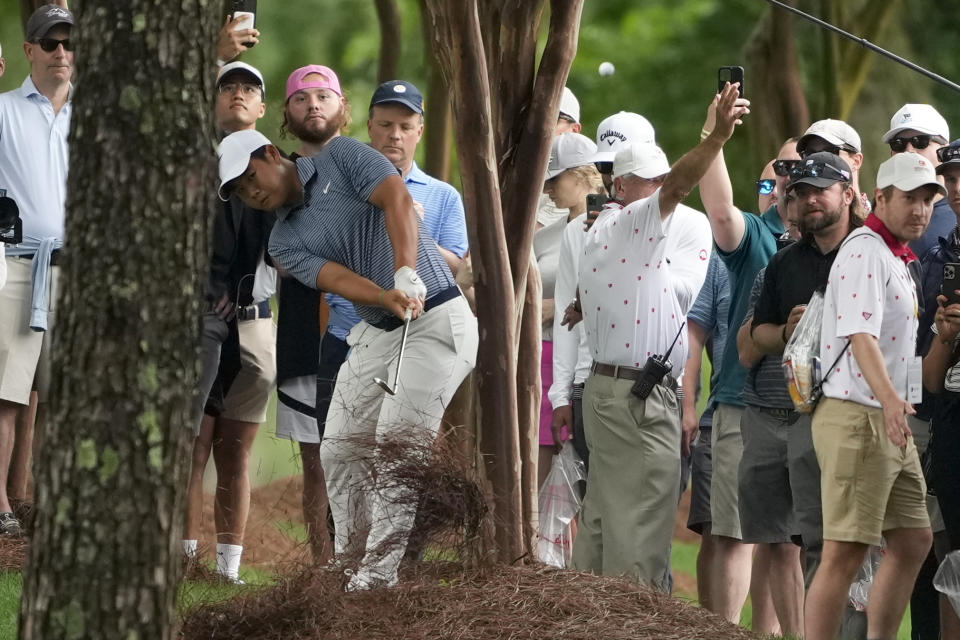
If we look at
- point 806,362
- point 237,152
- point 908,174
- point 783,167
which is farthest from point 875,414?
point 237,152

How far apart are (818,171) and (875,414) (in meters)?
1.04

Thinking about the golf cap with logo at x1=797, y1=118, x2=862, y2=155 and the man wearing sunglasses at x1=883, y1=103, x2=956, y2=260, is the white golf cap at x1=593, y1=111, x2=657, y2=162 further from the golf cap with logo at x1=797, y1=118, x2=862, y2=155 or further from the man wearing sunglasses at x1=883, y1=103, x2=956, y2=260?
the man wearing sunglasses at x1=883, y1=103, x2=956, y2=260

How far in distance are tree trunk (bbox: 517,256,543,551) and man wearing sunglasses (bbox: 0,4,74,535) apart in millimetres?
2227

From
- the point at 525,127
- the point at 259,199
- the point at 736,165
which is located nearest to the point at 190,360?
the point at 259,199

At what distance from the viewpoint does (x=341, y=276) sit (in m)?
6.27

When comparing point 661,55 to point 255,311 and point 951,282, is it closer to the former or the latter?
point 255,311

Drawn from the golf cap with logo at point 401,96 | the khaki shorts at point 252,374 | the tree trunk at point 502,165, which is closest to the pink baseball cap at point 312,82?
the golf cap with logo at point 401,96

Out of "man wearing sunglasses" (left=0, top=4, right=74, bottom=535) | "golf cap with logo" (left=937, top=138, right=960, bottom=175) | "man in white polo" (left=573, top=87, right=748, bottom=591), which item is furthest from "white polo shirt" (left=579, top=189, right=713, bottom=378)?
"man wearing sunglasses" (left=0, top=4, right=74, bottom=535)

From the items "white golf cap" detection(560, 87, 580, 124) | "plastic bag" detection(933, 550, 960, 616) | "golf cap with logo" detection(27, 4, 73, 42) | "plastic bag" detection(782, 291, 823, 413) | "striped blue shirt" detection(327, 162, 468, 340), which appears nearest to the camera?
"plastic bag" detection(933, 550, 960, 616)

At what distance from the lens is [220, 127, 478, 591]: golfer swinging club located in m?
6.12

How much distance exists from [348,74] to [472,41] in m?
15.4

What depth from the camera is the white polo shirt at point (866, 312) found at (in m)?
6.00

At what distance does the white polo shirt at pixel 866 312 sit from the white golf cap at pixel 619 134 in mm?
1958

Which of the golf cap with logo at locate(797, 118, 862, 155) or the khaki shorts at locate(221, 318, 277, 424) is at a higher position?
the golf cap with logo at locate(797, 118, 862, 155)
